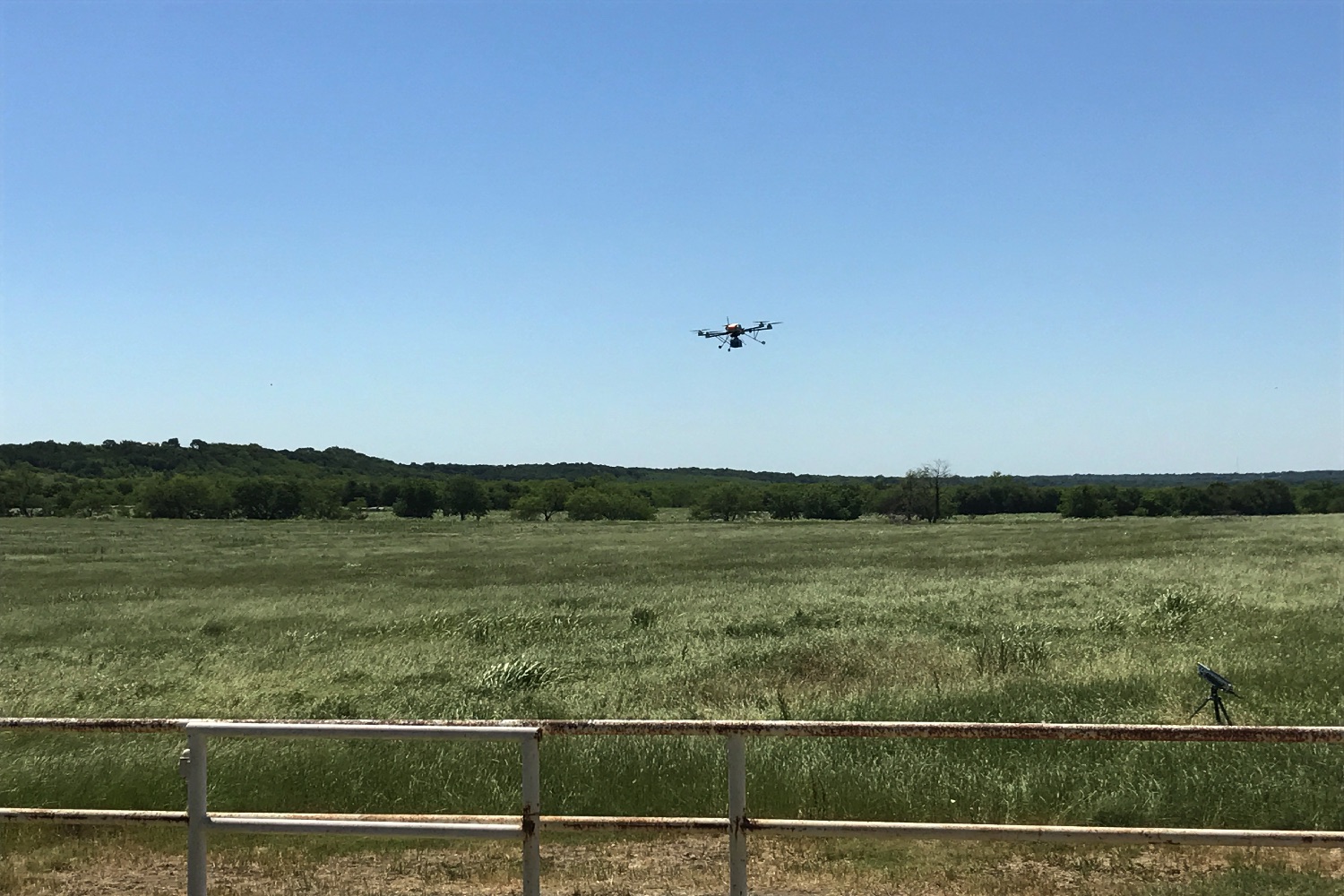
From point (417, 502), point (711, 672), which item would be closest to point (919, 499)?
point (417, 502)

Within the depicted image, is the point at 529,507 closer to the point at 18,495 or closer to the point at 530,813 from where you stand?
the point at 18,495

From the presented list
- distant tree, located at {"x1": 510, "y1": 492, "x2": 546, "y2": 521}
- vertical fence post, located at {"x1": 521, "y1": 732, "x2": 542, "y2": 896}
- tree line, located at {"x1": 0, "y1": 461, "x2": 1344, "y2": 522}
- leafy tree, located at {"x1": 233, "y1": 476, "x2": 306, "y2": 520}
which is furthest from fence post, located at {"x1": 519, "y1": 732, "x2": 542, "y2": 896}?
leafy tree, located at {"x1": 233, "y1": 476, "x2": 306, "y2": 520}

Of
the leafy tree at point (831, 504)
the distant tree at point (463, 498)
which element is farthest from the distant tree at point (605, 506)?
the leafy tree at point (831, 504)

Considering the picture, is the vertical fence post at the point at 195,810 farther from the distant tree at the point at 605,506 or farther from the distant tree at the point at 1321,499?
the distant tree at the point at 1321,499

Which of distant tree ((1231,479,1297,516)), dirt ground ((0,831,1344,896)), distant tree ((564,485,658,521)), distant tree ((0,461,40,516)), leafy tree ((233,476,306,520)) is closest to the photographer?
dirt ground ((0,831,1344,896))

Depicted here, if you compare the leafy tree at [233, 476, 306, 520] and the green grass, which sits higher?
the leafy tree at [233, 476, 306, 520]

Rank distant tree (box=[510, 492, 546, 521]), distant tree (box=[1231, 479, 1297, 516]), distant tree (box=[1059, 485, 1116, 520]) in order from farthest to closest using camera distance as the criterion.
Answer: distant tree (box=[1059, 485, 1116, 520]) < distant tree (box=[510, 492, 546, 521]) < distant tree (box=[1231, 479, 1297, 516])

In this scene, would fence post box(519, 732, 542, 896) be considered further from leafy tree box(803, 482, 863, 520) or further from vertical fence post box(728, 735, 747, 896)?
leafy tree box(803, 482, 863, 520)
